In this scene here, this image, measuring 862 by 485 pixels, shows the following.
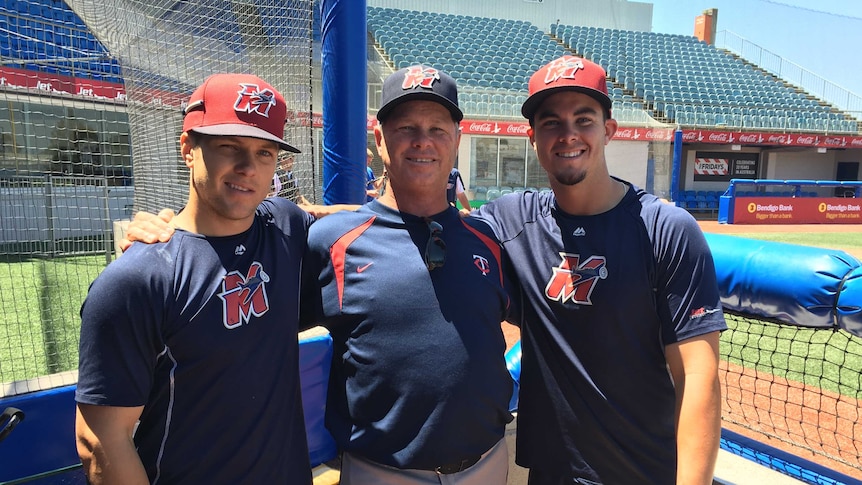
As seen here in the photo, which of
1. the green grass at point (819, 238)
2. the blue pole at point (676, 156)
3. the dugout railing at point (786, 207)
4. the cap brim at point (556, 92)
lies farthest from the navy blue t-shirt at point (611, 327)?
the blue pole at point (676, 156)

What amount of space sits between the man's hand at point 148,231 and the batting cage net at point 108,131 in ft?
3.46

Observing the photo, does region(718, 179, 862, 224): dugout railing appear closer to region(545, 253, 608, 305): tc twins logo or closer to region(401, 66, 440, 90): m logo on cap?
region(545, 253, 608, 305): tc twins logo

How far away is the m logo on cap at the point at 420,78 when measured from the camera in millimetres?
1780

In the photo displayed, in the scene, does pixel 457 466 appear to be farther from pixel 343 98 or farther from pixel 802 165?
pixel 802 165

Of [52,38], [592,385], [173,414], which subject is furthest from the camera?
[52,38]

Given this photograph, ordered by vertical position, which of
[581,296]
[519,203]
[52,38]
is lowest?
[581,296]

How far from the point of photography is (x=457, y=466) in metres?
1.67

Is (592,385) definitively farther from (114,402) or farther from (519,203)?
(114,402)

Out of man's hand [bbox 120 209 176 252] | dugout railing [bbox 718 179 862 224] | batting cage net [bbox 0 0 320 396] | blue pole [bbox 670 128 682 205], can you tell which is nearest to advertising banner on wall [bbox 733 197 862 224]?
dugout railing [bbox 718 179 862 224]

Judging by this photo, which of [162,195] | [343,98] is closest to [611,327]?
[343,98]

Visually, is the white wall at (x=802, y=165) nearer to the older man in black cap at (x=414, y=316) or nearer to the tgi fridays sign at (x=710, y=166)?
the tgi fridays sign at (x=710, y=166)

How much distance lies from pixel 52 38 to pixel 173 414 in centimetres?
1016

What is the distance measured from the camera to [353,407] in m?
1.69

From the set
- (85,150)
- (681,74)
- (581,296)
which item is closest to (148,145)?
(581,296)
